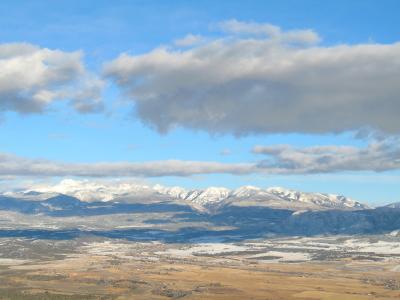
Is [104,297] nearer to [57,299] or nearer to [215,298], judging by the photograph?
[57,299]

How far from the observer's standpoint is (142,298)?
19612cm

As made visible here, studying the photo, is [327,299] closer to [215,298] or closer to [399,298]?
[399,298]

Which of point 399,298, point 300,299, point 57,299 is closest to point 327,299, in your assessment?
point 300,299

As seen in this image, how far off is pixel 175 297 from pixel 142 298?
10692 mm

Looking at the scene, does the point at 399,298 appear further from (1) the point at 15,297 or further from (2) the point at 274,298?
(1) the point at 15,297

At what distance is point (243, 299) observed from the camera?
196500mm

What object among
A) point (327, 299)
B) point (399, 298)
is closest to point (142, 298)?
point (327, 299)

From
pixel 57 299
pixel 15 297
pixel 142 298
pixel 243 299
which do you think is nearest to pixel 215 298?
pixel 243 299

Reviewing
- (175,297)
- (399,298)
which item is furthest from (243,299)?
(399,298)

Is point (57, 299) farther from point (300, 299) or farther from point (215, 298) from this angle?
point (300, 299)

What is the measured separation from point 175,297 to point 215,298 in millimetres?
13071

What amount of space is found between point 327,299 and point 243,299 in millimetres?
26797

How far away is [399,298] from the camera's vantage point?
19600 cm

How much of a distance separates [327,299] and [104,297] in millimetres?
71377
